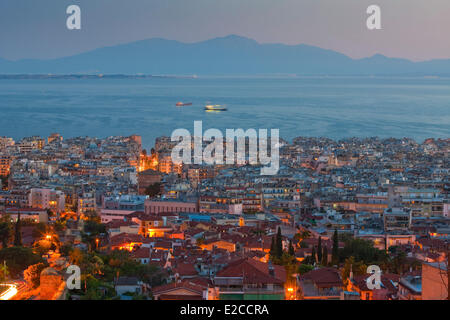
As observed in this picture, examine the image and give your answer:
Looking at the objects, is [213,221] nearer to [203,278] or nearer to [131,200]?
[131,200]

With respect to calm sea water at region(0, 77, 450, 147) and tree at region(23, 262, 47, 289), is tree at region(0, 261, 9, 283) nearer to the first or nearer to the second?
tree at region(23, 262, 47, 289)

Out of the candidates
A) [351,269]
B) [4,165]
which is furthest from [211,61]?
[351,269]

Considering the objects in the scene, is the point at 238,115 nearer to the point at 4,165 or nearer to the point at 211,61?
the point at 4,165

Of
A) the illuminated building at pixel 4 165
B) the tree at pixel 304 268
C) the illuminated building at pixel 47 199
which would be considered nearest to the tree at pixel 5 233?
the tree at pixel 304 268

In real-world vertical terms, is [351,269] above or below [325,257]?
above

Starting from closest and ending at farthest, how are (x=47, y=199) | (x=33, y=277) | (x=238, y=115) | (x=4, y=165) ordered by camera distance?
(x=33, y=277)
(x=47, y=199)
(x=4, y=165)
(x=238, y=115)

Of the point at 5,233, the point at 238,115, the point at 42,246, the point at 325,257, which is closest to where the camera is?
the point at 325,257

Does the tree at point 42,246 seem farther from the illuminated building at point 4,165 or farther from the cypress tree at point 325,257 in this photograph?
the illuminated building at point 4,165
